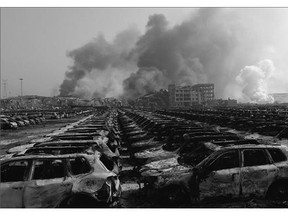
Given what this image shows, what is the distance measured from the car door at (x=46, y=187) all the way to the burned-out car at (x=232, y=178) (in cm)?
212

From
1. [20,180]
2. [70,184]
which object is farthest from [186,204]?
[20,180]

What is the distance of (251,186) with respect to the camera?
6.57 metres

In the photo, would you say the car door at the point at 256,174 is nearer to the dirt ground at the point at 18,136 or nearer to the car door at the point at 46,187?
the car door at the point at 46,187

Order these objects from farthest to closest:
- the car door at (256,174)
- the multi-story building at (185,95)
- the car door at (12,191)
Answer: the multi-story building at (185,95)
the car door at (256,174)
the car door at (12,191)

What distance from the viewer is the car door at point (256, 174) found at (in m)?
6.55

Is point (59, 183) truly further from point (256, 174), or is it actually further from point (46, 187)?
point (256, 174)

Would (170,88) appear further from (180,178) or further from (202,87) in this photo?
(180,178)

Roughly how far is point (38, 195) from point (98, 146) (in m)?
2.90

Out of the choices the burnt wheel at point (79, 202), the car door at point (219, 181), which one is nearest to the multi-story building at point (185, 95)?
the car door at point (219, 181)

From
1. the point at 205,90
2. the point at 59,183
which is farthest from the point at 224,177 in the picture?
the point at 205,90

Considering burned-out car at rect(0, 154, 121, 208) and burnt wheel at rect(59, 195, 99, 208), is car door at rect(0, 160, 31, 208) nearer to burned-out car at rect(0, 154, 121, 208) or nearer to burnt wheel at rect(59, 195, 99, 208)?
burned-out car at rect(0, 154, 121, 208)

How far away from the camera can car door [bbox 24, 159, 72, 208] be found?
557cm

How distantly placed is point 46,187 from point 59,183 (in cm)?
24

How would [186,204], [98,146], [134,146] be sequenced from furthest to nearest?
[134,146]
[98,146]
[186,204]
